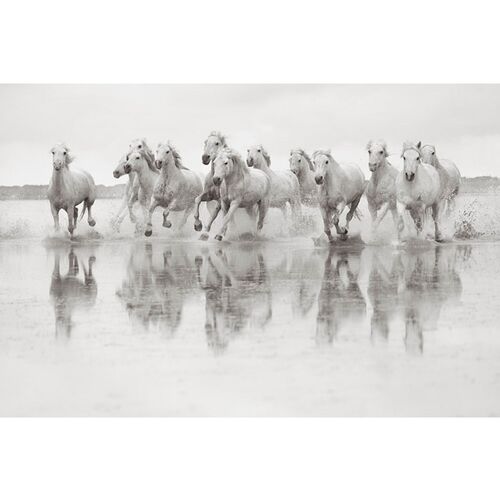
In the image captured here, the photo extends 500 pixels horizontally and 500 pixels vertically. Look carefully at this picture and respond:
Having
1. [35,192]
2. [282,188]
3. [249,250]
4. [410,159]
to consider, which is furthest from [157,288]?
[282,188]

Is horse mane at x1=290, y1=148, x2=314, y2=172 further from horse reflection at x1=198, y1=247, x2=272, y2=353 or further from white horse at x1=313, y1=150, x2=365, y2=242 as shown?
horse reflection at x1=198, y1=247, x2=272, y2=353

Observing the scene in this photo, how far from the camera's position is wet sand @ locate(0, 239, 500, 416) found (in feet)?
14.6

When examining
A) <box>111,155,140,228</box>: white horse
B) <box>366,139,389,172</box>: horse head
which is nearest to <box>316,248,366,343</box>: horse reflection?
<box>366,139,389,172</box>: horse head

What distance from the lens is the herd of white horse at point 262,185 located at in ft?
33.4

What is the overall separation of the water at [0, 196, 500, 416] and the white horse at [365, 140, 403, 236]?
1.34 metres

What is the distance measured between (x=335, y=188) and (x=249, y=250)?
1362 millimetres

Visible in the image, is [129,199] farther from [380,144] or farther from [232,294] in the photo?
[232,294]

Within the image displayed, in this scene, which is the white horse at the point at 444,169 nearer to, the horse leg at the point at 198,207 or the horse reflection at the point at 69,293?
the horse leg at the point at 198,207

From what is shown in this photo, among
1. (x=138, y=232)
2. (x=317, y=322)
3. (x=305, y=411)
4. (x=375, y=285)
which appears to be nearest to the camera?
(x=305, y=411)

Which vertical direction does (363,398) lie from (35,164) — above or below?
below

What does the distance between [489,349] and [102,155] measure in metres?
7.14

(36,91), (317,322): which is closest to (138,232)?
(36,91)

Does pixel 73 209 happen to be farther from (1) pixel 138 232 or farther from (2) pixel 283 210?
(2) pixel 283 210

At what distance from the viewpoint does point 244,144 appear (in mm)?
10992
